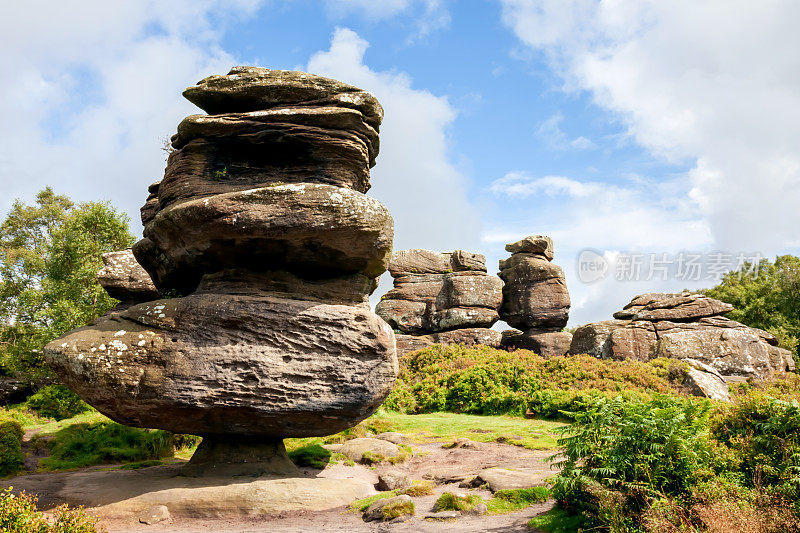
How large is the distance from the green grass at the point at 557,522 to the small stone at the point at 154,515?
27.8ft

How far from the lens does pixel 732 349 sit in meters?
31.6

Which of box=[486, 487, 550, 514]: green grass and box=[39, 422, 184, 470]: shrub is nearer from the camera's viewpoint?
box=[486, 487, 550, 514]: green grass

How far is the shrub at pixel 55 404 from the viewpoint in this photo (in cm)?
2759

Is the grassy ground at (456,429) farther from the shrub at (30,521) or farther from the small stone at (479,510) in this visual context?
the shrub at (30,521)

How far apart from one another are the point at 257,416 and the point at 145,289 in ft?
27.9

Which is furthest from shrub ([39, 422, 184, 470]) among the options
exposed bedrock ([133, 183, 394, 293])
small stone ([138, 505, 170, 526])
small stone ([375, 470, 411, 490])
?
small stone ([375, 470, 411, 490])

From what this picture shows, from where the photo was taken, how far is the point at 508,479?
14.0m

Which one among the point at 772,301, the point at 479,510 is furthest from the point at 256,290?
the point at 772,301

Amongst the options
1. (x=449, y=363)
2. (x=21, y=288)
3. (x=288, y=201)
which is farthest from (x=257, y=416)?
(x=21, y=288)

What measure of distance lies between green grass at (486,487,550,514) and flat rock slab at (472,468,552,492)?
0.37m

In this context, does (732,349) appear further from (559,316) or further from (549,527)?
(549,527)

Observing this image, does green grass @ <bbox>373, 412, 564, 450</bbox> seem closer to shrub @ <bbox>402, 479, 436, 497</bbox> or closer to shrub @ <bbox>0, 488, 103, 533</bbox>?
shrub @ <bbox>402, 479, 436, 497</bbox>

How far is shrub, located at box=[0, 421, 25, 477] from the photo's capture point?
16281 millimetres

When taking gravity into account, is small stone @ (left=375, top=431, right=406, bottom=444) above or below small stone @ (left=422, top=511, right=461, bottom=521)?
below
